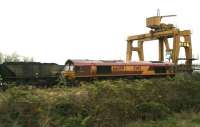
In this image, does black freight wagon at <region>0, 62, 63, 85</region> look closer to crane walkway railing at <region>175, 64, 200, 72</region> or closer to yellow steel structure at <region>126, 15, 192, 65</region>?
crane walkway railing at <region>175, 64, 200, 72</region>

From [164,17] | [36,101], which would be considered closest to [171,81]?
[36,101]

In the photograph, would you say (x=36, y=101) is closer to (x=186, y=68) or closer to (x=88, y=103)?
(x=88, y=103)

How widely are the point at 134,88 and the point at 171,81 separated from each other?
132 inches

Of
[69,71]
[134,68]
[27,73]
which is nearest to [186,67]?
[134,68]

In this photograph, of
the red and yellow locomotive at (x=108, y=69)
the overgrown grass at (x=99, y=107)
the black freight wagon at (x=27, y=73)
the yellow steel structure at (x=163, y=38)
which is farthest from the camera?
the yellow steel structure at (x=163, y=38)

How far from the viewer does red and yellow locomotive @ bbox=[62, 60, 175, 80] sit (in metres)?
29.1

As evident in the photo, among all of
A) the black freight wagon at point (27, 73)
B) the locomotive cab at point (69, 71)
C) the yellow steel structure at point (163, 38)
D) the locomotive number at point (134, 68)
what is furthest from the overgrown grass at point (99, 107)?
the yellow steel structure at point (163, 38)

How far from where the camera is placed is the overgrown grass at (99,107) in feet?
45.7

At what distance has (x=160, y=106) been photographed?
671 inches

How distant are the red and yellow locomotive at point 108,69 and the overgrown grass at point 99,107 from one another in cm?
1123

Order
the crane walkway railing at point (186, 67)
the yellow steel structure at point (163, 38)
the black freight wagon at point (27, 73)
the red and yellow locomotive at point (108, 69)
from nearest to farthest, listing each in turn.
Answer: the red and yellow locomotive at point (108, 69)
the black freight wagon at point (27, 73)
the crane walkway railing at point (186, 67)
the yellow steel structure at point (163, 38)

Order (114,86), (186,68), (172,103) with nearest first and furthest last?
(114,86), (172,103), (186,68)

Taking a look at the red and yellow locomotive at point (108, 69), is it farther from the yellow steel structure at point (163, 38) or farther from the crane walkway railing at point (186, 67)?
the yellow steel structure at point (163, 38)

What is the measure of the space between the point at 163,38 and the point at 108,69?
1788 centimetres
